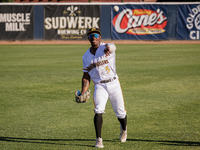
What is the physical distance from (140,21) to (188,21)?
4.85m

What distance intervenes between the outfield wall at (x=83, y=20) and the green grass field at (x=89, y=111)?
1794 cm

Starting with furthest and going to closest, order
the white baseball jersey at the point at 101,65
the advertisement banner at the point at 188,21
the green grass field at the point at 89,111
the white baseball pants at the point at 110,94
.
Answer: the advertisement banner at the point at 188,21
the green grass field at the point at 89,111
the white baseball jersey at the point at 101,65
the white baseball pants at the point at 110,94

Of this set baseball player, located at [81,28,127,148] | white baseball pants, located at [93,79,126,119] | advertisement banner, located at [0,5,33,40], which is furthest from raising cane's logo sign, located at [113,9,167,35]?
white baseball pants, located at [93,79,126,119]

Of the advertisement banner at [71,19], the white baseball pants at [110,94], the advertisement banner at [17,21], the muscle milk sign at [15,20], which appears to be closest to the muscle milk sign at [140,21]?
the advertisement banner at [71,19]

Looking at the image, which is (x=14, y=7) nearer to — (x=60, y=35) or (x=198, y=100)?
(x=60, y=35)

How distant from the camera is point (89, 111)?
8.27 metres

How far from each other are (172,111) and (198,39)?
26.0 m

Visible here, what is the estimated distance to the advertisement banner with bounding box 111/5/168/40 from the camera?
1273 inches

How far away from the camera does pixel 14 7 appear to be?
32.3 meters

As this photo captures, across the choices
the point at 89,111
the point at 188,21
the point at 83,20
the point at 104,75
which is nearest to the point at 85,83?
the point at 104,75

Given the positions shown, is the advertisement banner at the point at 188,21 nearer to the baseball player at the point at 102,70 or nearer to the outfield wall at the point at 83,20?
the outfield wall at the point at 83,20

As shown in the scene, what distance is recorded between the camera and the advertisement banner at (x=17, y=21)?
32.3 metres

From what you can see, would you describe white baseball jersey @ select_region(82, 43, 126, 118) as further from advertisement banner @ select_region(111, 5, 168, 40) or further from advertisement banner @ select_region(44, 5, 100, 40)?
advertisement banner @ select_region(111, 5, 168, 40)

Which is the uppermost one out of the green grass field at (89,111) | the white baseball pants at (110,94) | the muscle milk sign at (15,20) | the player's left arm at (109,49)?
the muscle milk sign at (15,20)
